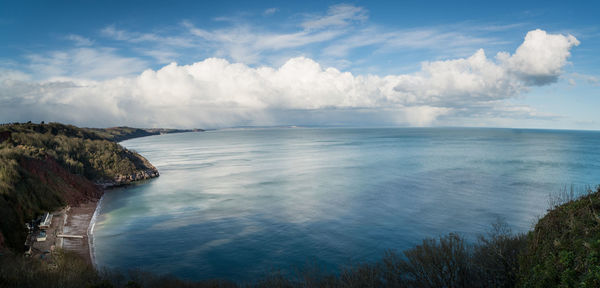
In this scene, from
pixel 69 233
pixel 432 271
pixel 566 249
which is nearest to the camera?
pixel 566 249

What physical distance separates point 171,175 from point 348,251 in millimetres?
52063

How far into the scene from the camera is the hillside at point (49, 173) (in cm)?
2567

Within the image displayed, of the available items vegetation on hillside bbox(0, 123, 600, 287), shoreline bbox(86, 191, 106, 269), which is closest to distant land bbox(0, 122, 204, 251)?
vegetation on hillside bbox(0, 123, 600, 287)

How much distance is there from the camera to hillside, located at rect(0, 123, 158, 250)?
84.2 ft

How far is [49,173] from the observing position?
121 ft

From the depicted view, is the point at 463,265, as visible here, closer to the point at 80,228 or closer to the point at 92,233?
the point at 92,233

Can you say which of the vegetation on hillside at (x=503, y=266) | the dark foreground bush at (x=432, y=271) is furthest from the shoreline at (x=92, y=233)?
the dark foreground bush at (x=432, y=271)

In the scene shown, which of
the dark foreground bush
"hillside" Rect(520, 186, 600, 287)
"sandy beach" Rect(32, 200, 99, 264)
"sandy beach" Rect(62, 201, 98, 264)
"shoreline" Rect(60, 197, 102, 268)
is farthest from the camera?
"sandy beach" Rect(62, 201, 98, 264)

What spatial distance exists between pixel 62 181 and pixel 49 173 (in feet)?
6.44

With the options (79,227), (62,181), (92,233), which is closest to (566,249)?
(92,233)

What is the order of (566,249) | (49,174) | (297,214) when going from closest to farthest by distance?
(566,249), (49,174), (297,214)

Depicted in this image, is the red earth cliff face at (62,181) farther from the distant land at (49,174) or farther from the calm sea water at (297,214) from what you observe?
the calm sea water at (297,214)

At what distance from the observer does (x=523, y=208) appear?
37594mm

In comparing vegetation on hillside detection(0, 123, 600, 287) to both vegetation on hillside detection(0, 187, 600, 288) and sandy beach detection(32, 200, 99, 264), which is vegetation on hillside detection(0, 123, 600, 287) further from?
sandy beach detection(32, 200, 99, 264)
